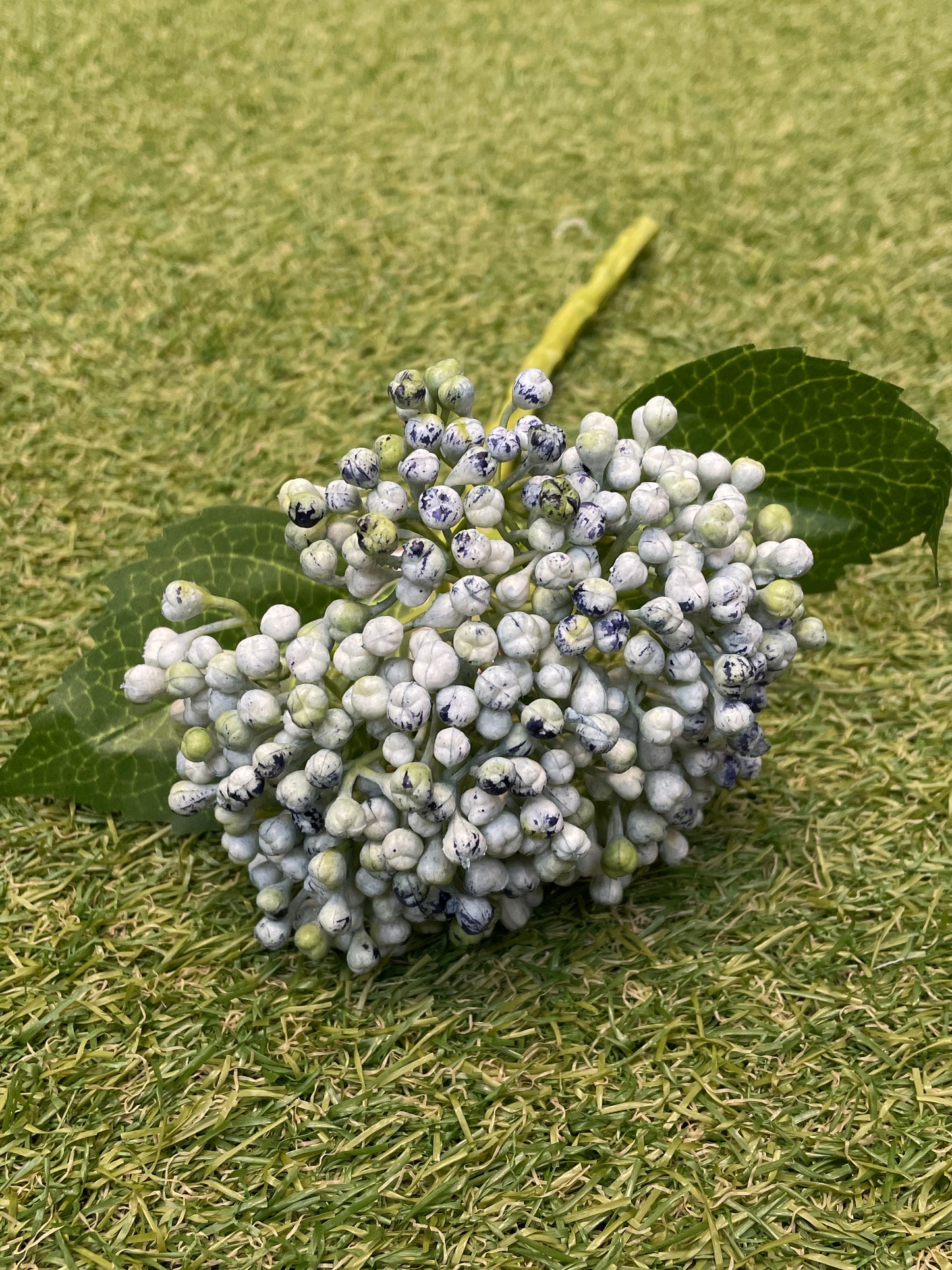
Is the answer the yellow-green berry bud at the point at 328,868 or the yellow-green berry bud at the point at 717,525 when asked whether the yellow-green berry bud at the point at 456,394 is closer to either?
the yellow-green berry bud at the point at 717,525

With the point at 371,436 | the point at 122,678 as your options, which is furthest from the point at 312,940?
the point at 371,436

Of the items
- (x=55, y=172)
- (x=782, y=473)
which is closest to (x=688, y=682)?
(x=782, y=473)

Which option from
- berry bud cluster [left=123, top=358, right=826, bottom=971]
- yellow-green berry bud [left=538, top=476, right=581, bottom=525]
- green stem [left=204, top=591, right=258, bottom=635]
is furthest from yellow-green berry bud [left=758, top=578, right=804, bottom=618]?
green stem [left=204, top=591, right=258, bottom=635]

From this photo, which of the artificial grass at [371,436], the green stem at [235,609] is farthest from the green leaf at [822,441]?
the green stem at [235,609]

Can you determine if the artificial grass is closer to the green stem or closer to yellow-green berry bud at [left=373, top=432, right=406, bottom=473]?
the green stem

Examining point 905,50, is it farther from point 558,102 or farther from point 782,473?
point 782,473

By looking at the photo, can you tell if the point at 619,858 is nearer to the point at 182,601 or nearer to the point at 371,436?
the point at 182,601
